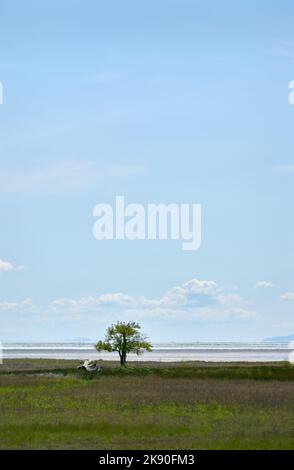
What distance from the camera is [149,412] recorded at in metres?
49.4

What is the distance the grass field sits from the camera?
123 ft

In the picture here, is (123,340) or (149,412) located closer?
(149,412)

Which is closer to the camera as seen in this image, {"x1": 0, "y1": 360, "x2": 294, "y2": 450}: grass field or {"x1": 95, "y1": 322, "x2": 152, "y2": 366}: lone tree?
{"x1": 0, "y1": 360, "x2": 294, "y2": 450}: grass field

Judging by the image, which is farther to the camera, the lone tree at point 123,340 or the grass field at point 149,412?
the lone tree at point 123,340

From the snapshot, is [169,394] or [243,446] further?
[169,394]

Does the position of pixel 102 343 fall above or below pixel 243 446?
above

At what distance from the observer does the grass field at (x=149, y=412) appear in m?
37.6

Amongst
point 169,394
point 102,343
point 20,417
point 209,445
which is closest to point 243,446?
point 209,445
